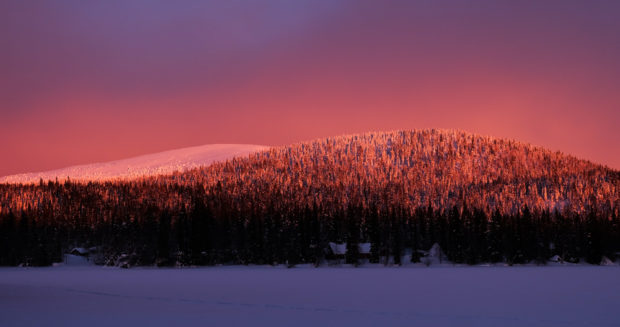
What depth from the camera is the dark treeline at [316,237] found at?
108m

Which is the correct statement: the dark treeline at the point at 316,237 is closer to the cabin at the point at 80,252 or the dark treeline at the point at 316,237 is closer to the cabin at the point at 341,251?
the cabin at the point at 341,251

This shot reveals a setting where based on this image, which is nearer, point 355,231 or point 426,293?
point 426,293

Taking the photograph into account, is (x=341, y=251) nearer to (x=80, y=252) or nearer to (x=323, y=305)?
(x=80, y=252)

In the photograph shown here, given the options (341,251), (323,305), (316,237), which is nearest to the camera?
(323,305)

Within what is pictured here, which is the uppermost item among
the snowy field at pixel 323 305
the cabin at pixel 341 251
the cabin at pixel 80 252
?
the snowy field at pixel 323 305

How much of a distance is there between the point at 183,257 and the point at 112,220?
32.7 meters

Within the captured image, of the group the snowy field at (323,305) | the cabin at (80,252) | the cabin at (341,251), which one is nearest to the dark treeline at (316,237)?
the cabin at (341,251)

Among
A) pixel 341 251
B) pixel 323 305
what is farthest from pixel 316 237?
pixel 323 305

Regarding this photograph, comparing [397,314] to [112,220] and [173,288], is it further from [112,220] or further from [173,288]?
[112,220]

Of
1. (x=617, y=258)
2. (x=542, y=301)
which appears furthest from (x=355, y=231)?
(x=542, y=301)

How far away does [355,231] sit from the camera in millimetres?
109188

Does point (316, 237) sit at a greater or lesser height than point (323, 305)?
greater

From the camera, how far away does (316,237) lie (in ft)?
364

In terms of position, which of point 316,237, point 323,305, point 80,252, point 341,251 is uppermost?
point 316,237
